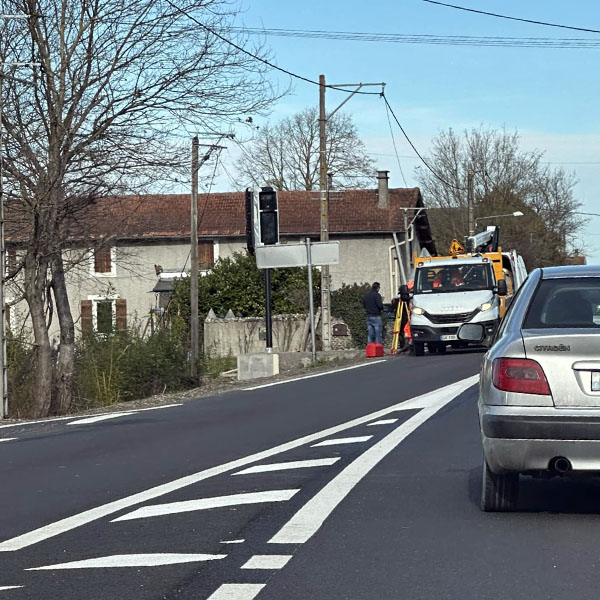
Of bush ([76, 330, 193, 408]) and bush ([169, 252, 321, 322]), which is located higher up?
bush ([169, 252, 321, 322])

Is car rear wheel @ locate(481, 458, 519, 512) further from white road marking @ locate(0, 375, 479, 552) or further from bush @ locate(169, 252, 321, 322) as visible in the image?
bush @ locate(169, 252, 321, 322)

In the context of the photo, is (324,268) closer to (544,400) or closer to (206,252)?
(206,252)

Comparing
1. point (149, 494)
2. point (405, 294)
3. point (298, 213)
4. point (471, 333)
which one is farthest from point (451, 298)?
point (298, 213)

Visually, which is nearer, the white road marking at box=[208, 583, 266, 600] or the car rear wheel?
the white road marking at box=[208, 583, 266, 600]

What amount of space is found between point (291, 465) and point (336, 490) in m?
1.55

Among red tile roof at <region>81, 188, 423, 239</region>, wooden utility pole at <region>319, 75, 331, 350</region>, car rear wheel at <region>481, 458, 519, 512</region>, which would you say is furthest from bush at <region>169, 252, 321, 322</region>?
car rear wheel at <region>481, 458, 519, 512</region>

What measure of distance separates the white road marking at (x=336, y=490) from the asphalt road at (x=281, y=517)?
2 centimetres

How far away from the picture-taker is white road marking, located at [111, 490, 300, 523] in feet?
26.6

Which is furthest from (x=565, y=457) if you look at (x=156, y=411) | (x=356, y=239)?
(x=356, y=239)

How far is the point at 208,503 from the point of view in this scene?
332 inches

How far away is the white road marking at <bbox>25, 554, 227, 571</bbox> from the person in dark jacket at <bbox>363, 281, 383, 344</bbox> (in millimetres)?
26748

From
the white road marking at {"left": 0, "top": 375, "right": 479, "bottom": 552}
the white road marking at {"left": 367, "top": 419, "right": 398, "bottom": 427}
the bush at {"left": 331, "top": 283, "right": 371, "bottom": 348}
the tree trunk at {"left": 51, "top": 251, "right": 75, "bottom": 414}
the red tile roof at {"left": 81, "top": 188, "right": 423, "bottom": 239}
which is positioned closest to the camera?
the white road marking at {"left": 0, "top": 375, "right": 479, "bottom": 552}

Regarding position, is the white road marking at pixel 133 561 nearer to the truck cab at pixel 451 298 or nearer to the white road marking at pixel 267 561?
the white road marking at pixel 267 561

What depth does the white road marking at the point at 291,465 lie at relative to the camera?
1004 centimetres
